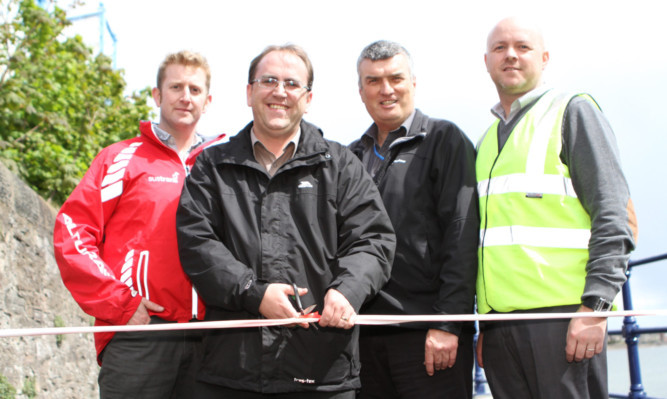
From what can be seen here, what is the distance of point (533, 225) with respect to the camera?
2.69 meters

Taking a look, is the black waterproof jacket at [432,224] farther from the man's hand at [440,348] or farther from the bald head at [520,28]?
the bald head at [520,28]

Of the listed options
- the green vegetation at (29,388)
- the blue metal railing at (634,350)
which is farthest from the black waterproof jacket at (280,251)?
the green vegetation at (29,388)

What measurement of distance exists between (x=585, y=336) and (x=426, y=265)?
884 millimetres

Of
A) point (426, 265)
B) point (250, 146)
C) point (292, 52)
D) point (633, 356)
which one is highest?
point (292, 52)

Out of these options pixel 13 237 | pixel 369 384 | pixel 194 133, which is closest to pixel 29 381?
pixel 13 237

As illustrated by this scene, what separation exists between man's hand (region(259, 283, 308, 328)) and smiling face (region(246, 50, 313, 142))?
796 mm

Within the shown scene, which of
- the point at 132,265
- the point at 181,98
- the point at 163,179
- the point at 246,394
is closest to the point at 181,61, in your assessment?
the point at 181,98

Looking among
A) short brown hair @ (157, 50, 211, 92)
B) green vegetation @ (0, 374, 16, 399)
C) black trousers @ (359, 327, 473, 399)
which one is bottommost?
green vegetation @ (0, 374, 16, 399)

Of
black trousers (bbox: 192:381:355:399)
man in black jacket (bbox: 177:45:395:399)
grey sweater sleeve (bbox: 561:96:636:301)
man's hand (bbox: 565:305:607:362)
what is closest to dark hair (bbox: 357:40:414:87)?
man in black jacket (bbox: 177:45:395:399)

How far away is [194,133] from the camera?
3627 mm

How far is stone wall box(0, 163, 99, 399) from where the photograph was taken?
6.38 meters

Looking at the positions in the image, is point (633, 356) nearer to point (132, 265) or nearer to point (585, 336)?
point (585, 336)

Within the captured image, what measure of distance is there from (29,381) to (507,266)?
5.80m

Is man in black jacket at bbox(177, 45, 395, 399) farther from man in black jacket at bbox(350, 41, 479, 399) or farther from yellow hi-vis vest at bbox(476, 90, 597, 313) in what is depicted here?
yellow hi-vis vest at bbox(476, 90, 597, 313)
